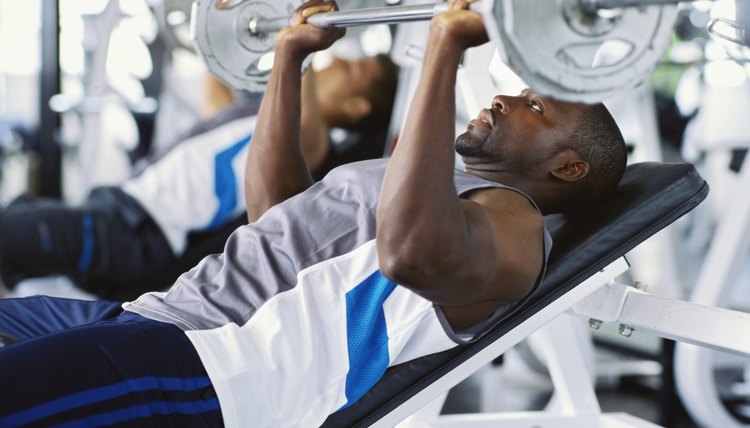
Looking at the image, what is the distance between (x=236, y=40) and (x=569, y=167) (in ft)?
2.19

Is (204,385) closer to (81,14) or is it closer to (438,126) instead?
(438,126)

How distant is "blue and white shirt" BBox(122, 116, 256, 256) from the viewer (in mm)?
2898

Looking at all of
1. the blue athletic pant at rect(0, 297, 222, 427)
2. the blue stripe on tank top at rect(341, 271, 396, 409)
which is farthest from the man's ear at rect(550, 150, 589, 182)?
the blue athletic pant at rect(0, 297, 222, 427)

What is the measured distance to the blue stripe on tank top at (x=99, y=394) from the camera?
1.05 meters

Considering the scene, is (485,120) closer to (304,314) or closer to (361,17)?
(361,17)

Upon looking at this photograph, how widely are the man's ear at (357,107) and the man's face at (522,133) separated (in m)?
1.66

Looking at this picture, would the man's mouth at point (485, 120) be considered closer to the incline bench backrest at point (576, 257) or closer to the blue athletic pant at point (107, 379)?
the incline bench backrest at point (576, 257)

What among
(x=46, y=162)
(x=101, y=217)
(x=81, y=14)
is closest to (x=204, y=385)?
(x=101, y=217)

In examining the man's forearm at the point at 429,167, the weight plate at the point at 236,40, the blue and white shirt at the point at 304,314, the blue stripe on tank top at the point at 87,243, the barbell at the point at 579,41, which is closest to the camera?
the barbell at the point at 579,41

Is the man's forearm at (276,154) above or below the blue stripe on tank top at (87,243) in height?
above

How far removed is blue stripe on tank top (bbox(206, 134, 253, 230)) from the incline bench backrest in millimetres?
1560

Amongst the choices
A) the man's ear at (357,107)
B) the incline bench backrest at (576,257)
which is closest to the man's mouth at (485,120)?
the incline bench backrest at (576,257)

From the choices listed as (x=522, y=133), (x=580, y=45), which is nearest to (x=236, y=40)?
(x=522, y=133)

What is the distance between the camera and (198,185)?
2904mm
